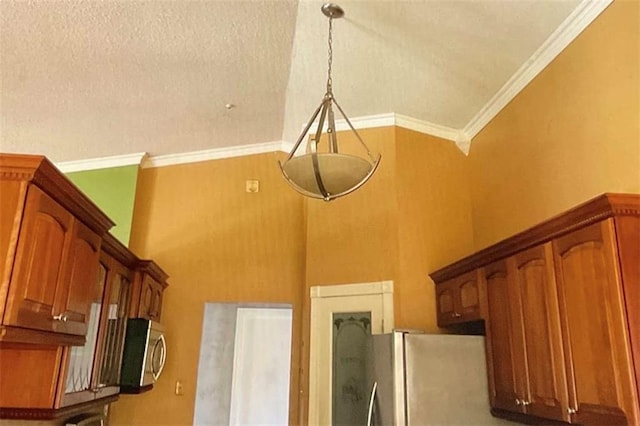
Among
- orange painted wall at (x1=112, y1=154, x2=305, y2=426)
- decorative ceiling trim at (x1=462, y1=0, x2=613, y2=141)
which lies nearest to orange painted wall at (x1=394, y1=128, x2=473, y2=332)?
decorative ceiling trim at (x1=462, y1=0, x2=613, y2=141)

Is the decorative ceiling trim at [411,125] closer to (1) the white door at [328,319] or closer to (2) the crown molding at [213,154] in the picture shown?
(2) the crown molding at [213,154]

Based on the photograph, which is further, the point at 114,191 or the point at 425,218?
the point at 114,191

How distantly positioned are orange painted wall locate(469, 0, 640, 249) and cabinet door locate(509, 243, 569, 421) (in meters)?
0.54

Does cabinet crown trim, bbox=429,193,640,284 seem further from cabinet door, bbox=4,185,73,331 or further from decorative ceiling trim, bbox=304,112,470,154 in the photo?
cabinet door, bbox=4,185,73,331

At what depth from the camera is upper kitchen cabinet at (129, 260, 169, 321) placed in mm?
3577

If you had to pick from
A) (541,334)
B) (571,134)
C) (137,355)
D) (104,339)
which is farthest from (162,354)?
(571,134)

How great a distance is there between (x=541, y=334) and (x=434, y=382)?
2.38ft

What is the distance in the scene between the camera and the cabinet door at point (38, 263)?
1.86 metres

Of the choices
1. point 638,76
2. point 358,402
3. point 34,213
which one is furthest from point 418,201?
point 34,213

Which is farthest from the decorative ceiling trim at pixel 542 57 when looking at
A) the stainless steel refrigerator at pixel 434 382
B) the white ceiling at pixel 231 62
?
the stainless steel refrigerator at pixel 434 382

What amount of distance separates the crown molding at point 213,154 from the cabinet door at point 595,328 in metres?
3.13

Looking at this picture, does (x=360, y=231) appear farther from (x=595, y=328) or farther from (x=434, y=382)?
(x=595, y=328)

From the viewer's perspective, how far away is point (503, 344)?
2625 millimetres

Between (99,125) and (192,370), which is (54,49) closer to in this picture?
(99,125)
